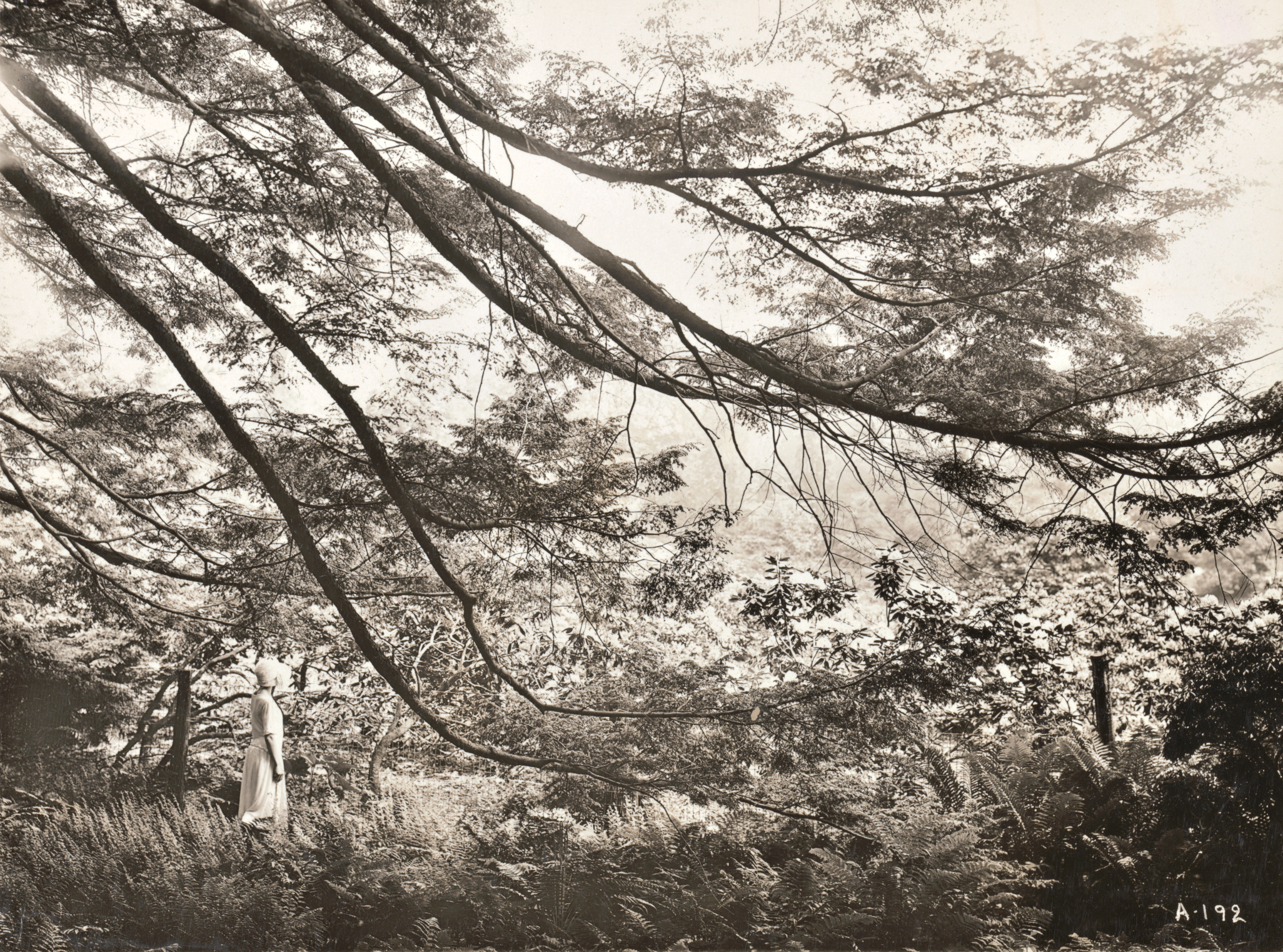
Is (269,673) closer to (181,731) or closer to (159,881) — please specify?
(159,881)

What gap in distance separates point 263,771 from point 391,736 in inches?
36.2

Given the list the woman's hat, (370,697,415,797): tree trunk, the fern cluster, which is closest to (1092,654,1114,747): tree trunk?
the fern cluster

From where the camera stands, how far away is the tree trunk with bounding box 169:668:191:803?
506cm

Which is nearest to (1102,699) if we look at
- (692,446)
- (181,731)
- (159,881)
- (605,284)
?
(692,446)

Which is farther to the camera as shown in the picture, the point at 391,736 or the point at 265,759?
the point at 391,736

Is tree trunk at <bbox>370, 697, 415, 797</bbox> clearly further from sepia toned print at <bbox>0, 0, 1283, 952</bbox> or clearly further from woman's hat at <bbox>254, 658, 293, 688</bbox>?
woman's hat at <bbox>254, 658, 293, 688</bbox>

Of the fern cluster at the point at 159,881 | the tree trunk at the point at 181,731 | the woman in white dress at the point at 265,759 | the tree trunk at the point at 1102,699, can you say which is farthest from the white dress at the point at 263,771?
the tree trunk at the point at 1102,699

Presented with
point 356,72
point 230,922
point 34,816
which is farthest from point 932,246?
point 34,816

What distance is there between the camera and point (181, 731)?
5145mm

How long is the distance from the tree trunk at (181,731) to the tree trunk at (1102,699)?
5.10m

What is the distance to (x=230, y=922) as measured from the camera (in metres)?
3.36

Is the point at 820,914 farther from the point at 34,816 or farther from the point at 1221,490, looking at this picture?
the point at 34,816

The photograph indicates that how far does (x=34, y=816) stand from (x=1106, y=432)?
5.64 meters

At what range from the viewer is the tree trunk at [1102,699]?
3.53m
